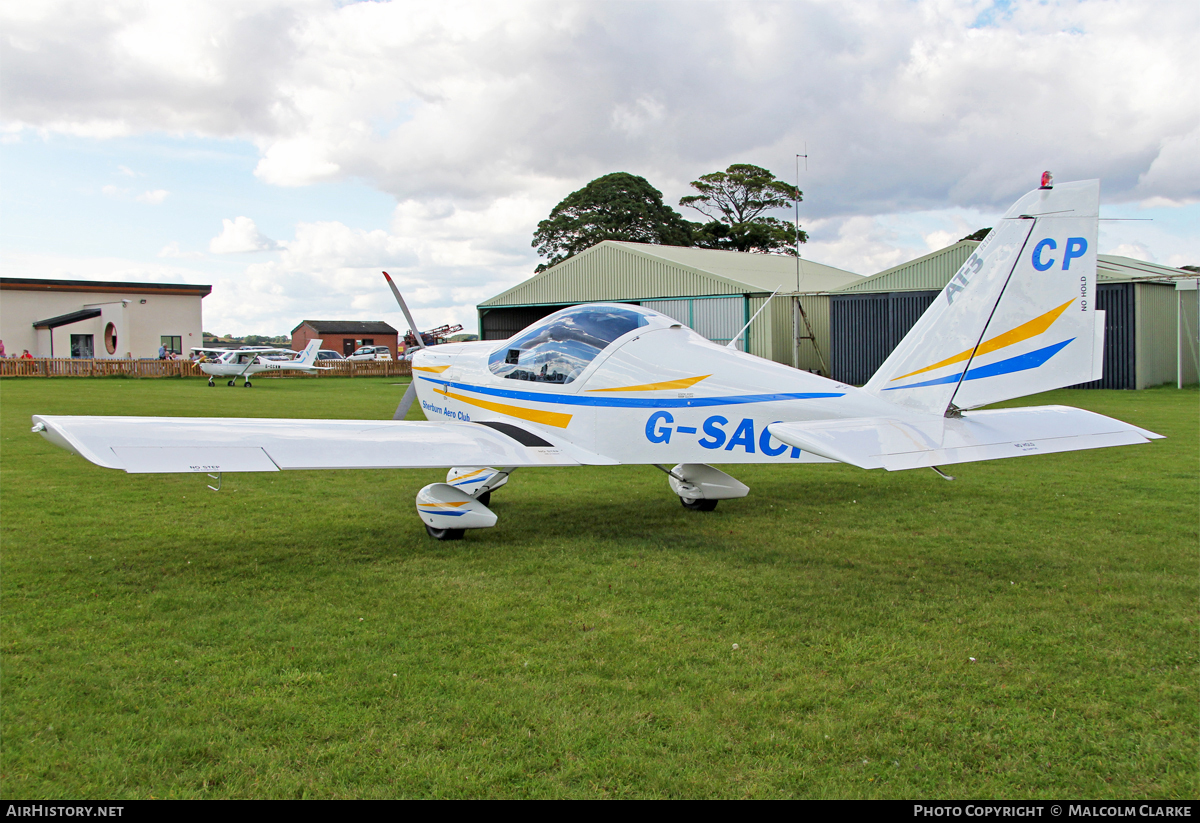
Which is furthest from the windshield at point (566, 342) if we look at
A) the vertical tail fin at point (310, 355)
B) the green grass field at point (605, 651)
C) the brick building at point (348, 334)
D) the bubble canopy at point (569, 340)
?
the brick building at point (348, 334)

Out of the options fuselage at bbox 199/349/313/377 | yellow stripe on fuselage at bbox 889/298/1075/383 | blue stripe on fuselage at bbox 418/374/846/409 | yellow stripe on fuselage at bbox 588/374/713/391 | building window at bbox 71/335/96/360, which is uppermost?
building window at bbox 71/335/96/360

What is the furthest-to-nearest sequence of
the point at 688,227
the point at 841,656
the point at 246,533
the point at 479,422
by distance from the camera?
the point at 688,227, the point at 479,422, the point at 246,533, the point at 841,656

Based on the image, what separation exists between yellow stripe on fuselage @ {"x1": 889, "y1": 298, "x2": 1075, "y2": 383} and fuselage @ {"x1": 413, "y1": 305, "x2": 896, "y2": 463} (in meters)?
0.58

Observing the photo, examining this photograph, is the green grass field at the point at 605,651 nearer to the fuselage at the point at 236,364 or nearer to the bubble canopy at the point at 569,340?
the bubble canopy at the point at 569,340

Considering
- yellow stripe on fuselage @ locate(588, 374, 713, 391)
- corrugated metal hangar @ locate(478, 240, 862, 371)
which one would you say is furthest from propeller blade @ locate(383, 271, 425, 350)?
corrugated metal hangar @ locate(478, 240, 862, 371)

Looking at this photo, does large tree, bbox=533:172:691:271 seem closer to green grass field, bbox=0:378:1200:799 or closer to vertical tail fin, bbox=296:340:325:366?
vertical tail fin, bbox=296:340:325:366

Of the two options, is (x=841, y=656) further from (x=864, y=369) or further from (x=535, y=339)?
(x=864, y=369)

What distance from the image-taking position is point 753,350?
99.0ft

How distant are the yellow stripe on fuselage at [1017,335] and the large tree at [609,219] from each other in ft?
159

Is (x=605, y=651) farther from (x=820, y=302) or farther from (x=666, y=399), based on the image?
(x=820, y=302)

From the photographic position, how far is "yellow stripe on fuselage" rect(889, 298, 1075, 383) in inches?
211

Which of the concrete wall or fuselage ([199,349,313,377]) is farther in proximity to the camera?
fuselage ([199,349,313,377])

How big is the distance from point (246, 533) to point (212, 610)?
220 centimetres

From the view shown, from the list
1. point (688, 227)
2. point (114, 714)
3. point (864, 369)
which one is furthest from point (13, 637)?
point (688, 227)
